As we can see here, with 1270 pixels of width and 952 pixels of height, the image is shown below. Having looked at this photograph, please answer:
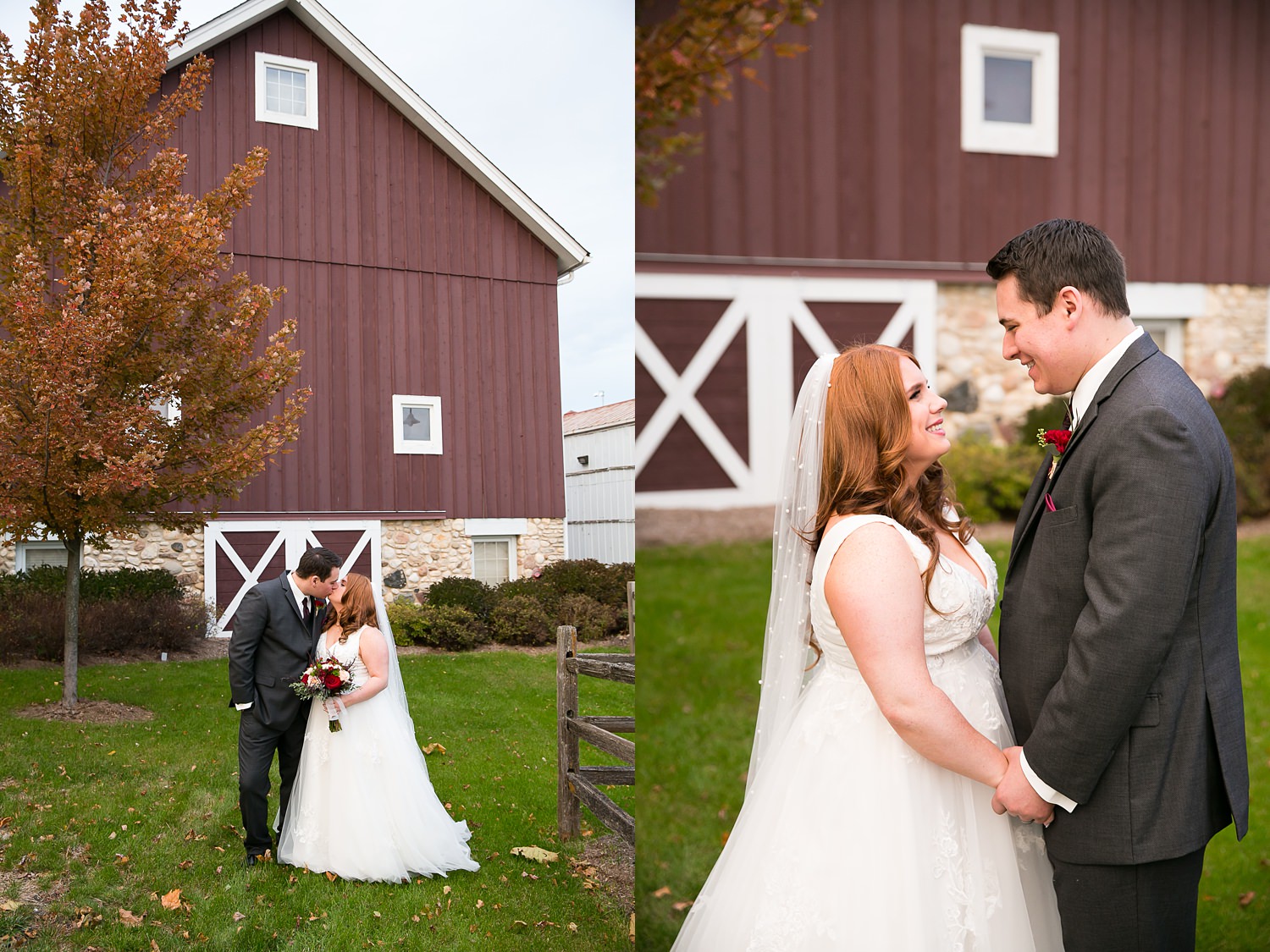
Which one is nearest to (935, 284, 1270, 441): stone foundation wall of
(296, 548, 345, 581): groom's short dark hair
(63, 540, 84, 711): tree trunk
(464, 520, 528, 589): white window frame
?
(464, 520, 528, 589): white window frame

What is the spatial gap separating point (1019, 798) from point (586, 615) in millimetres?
1250

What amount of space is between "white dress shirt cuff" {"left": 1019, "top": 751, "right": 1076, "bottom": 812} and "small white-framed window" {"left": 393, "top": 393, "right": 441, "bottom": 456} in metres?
1.45

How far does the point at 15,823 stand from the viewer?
1.93 m

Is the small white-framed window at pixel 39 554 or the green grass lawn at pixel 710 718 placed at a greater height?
the small white-framed window at pixel 39 554

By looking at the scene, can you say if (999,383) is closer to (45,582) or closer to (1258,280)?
(1258,280)

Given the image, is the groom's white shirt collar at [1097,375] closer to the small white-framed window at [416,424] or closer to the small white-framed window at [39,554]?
the small white-framed window at [416,424]

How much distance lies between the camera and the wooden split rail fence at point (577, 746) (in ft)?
8.18

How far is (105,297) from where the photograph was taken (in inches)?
72.9

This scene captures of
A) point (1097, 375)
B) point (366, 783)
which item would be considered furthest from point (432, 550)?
point (1097, 375)

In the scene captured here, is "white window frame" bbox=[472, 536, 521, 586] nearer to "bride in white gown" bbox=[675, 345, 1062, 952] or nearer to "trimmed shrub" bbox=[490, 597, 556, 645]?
"trimmed shrub" bbox=[490, 597, 556, 645]

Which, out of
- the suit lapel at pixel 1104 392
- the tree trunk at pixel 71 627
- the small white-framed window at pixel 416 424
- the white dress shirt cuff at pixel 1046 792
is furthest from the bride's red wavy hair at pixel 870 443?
the tree trunk at pixel 71 627

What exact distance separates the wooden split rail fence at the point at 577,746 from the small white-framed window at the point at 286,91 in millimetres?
1390

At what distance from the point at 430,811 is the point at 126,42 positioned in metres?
1.82

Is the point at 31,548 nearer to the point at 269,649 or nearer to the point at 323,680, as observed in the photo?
the point at 269,649
